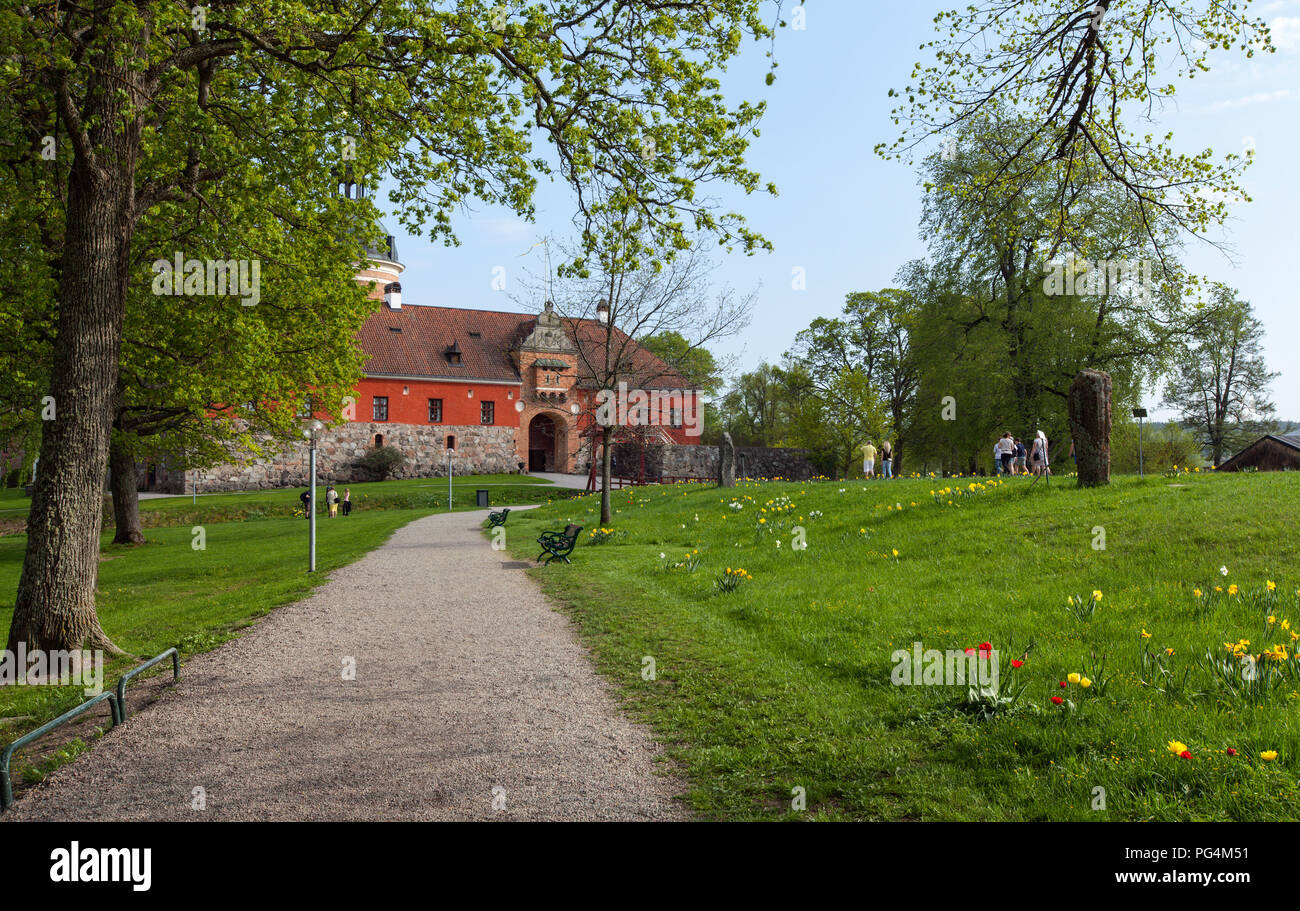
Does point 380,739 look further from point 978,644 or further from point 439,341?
point 439,341

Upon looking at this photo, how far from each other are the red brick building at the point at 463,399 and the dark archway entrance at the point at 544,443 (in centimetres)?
8

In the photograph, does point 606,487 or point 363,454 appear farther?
point 363,454

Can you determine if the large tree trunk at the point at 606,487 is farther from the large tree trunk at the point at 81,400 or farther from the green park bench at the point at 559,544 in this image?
the large tree trunk at the point at 81,400

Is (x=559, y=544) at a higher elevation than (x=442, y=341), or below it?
below

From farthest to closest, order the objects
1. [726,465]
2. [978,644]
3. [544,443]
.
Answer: [544,443]
[726,465]
[978,644]

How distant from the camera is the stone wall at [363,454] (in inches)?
1780

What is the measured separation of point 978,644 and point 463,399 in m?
50.4

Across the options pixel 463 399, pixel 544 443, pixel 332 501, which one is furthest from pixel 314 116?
pixel 544 443

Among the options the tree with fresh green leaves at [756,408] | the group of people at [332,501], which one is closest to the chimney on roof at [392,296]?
the group of people at [332,501]

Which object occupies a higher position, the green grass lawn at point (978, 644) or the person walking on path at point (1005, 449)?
the person walking on path at point (1005, 449)

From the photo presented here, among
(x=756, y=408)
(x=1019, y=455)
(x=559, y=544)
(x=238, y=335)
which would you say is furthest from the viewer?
(x=756, y=408)

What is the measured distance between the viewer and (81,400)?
8945 millimetres
